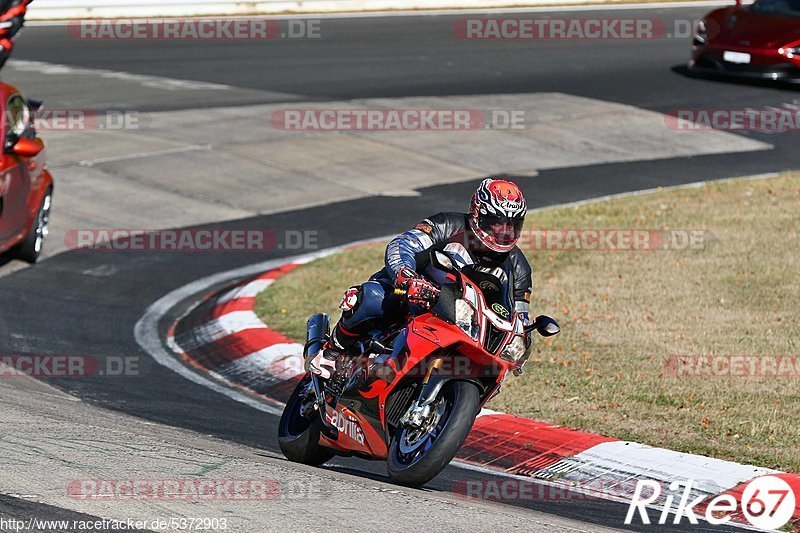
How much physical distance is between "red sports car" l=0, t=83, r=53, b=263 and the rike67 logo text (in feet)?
23.2

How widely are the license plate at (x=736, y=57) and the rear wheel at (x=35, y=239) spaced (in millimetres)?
13858

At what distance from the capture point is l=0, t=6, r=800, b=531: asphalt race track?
8.52m

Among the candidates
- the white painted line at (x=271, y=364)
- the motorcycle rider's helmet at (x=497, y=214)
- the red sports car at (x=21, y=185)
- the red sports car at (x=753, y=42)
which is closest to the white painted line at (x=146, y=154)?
the red sports car at (x=21, y=185)

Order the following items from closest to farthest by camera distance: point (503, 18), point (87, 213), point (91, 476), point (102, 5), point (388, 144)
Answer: point (91, 476), point (87, 213), point (388, 144), point (102, 5), point (503, 18)

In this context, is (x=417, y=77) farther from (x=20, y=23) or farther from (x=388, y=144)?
(x=20, y=23)

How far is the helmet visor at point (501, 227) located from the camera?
667cm

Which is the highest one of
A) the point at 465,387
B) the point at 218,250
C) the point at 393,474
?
the point at 465,387

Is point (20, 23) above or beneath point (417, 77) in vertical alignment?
above

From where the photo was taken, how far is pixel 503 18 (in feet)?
104

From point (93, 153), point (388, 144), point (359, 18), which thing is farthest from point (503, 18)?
point (93, 153)

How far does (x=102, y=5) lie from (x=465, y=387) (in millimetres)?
25072

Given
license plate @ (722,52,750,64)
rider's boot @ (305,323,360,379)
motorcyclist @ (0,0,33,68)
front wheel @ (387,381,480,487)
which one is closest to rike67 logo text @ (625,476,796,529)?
front wheel @ (387,381,480,487)

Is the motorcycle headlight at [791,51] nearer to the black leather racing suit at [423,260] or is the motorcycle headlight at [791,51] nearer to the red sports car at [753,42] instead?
the red sports car at [753,42]

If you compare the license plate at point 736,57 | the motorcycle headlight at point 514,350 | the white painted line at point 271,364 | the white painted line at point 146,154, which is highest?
the motorcycle headlight at point 514,350
